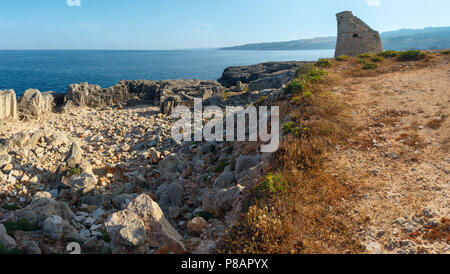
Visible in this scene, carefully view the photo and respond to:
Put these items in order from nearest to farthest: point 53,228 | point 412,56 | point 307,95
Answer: point 53,228 → point 307,95 → point 412,56

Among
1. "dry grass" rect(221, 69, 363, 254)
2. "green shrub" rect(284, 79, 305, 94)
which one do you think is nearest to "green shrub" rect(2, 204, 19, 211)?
"dry grass" rect(221, 69, 363, 254)

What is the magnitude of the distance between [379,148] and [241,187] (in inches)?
181

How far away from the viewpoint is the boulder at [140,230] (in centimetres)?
573

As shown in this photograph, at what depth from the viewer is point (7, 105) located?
19.5 meters

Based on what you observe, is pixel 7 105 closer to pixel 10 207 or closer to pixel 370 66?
pixel 10 207

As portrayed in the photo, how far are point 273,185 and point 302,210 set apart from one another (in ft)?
3.09

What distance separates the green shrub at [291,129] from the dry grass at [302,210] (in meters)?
0.31

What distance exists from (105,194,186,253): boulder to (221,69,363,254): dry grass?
1.27 metres

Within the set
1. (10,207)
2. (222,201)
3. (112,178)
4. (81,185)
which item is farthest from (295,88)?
(10,207)

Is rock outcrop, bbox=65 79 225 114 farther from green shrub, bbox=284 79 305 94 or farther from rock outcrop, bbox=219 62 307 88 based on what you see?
rock outcrop, bbox=219 62 307 88

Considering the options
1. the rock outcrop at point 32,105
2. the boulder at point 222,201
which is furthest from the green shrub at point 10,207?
the rock outcrop at point 32,105

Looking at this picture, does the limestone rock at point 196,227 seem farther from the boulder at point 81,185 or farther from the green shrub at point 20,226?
the boulder at point 81,185

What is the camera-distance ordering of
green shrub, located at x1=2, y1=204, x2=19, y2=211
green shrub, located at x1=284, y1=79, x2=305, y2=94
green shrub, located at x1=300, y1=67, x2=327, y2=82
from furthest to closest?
green shrub, located at x1=300, y1=67, x2=327, y2=82
green shrub, located at x1=284, y1=79, x2=305, y2=94
green shrub, located at x1=2, y1=204, x2=19, y2=211

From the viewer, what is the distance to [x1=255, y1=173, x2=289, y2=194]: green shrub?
21.8ft
